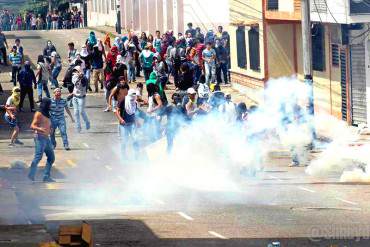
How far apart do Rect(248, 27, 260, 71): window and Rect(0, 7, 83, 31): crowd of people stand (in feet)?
143

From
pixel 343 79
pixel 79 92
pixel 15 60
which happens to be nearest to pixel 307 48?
pixel 343 79

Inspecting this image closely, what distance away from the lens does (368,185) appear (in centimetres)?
2439

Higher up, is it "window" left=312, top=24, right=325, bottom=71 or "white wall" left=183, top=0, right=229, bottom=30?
"white wall" left=183, top=0, right=229, bottom=30

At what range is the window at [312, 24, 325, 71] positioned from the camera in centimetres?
3678

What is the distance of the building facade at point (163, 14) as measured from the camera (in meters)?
51.4

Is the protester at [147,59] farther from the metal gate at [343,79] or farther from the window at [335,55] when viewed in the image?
the metal gate at [343,79]

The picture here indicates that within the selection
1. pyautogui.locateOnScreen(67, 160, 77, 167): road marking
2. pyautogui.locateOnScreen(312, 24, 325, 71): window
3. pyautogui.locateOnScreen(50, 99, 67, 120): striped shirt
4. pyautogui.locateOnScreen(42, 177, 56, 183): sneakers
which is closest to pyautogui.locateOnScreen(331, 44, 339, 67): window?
pyautogui.locateOnScreen(312, 24, 325, 71): window

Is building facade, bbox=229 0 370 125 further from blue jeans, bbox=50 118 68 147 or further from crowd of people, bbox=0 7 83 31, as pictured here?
crowd of people, bbox=0 7 83 31

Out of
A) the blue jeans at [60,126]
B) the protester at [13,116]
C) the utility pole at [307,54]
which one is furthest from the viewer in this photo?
the protester at [13,116]

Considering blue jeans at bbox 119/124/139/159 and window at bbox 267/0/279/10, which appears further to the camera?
window at bbox 267/0/279/10

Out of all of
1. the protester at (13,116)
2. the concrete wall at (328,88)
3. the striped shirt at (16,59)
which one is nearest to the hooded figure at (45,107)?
the protester at (13,116)

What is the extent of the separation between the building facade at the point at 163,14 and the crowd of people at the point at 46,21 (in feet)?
4.95

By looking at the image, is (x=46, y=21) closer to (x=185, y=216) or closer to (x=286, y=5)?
(x=286, y=5)

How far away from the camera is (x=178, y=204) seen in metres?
22.4
